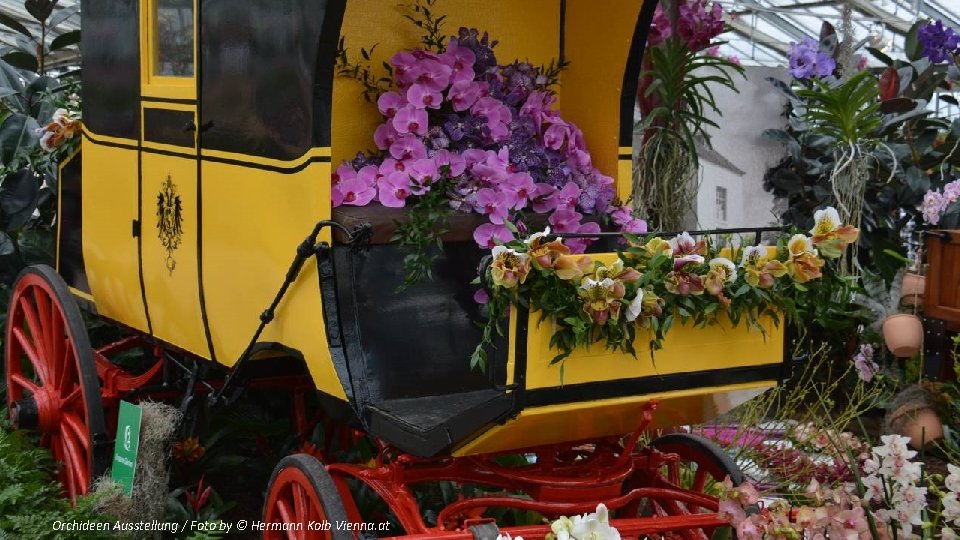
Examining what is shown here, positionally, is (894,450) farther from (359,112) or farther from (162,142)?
(162,142)

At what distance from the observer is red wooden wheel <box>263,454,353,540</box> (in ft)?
9.83

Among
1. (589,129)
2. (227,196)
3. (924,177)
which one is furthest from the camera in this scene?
(924,177)

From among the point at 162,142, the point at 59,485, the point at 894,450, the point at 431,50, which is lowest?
the point at 59,485

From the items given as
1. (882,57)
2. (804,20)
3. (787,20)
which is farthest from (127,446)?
(804,20)

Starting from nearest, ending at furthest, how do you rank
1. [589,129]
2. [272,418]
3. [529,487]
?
[529,487] < [589,129] < [272,418]

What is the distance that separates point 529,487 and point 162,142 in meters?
1.68

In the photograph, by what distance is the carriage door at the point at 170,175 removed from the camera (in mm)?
3711

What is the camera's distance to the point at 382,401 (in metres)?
3.21

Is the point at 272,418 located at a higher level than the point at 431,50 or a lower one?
lower

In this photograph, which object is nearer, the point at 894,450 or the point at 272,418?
the point at 894,450

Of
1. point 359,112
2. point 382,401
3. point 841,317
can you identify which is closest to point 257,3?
point 359,112

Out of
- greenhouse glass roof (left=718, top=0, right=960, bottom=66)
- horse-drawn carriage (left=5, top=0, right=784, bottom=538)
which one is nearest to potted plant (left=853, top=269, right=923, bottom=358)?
horse-drawn carriage (left=5, top=0, right=784, bottom=538)

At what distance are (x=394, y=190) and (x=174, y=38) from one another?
40.1 inches

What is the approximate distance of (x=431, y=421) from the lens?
302cm
